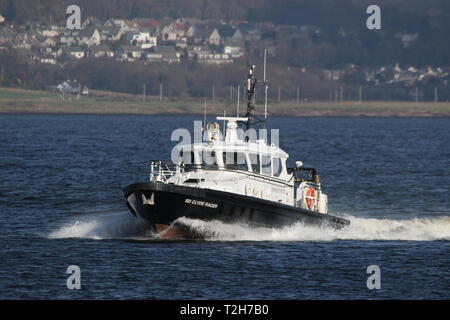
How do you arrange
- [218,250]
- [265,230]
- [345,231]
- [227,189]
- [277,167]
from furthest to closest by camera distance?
[345,231]
[277,167]
[265,230]
[227,189]
[218,250]

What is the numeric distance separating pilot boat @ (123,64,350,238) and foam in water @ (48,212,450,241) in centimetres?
28

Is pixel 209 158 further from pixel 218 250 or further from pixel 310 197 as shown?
pixel 310 197

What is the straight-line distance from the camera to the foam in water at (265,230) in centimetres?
3681

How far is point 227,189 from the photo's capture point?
120 ft

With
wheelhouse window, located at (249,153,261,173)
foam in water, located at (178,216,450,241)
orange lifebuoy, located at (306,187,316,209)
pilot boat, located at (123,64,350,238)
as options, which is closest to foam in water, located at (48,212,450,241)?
foam in water, located at (178,216,450,241)

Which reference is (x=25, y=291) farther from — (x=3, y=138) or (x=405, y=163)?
(x=3, y=138)

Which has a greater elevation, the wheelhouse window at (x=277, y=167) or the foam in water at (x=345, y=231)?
the wheelhouse window at (x=277, y=167)

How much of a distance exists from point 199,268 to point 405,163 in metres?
54.6

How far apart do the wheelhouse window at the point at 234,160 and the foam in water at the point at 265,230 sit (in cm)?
230

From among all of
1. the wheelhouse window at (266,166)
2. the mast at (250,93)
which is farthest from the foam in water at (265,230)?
the mast at (250,93)

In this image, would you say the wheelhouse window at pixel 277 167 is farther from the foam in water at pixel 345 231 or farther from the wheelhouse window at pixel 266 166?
the foam in water at pixel 345 231

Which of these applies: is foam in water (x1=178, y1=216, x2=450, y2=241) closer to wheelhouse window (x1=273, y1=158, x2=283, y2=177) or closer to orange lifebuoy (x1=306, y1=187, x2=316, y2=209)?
orange lifebuoy (x1=306, y1=187, x2=316, y2=209)

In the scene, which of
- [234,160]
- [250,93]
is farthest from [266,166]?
[250,93]

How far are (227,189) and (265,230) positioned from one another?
81.9 inches
